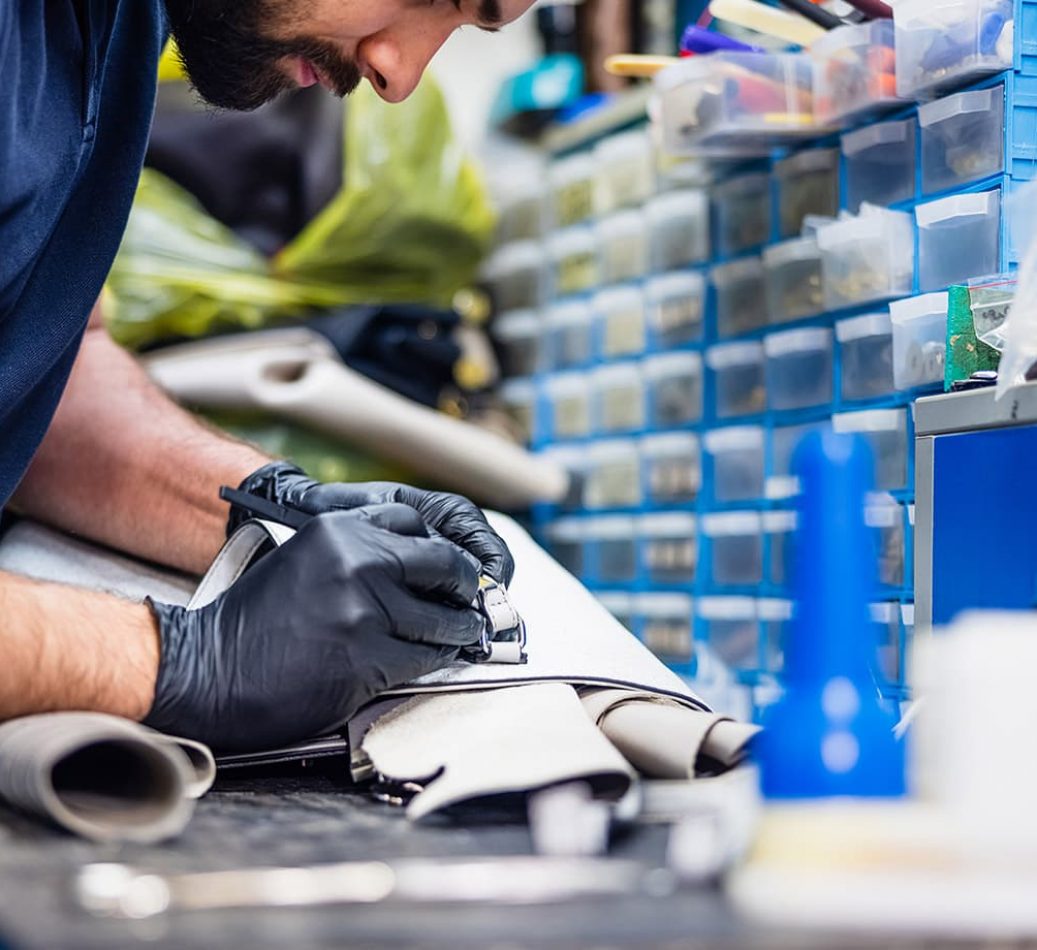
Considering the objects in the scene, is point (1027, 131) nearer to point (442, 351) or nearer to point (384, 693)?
point (384, 693)

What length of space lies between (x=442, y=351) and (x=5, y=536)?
76 cm

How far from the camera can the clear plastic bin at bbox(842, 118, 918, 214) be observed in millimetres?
1131

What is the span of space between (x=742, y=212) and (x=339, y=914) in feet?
3.63

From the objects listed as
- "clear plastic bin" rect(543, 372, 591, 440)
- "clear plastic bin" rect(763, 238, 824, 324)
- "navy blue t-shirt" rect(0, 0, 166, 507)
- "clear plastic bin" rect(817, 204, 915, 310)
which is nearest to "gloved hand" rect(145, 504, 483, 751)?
"navy blue t-shirt" rect(0, 0, 166, 507)

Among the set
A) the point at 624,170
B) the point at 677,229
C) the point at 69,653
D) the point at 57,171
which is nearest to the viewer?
the point at 69,653

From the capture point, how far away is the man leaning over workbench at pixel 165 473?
733 mm

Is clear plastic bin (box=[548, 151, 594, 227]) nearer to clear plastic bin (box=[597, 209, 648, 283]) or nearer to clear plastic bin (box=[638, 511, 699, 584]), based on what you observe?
clear plastic bin (box=[597, 209, 648, 283])

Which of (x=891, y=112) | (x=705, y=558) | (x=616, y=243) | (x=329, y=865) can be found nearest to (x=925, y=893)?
(x=329, y=865)

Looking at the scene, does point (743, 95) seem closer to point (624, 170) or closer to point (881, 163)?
point (881, 163)

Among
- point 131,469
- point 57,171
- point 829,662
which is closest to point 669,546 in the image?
point 131,469

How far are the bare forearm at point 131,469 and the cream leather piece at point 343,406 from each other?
44 cm

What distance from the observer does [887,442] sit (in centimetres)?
113

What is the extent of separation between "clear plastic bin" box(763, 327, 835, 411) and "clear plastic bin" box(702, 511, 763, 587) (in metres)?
0.14

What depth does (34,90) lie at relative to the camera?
0.86 m
